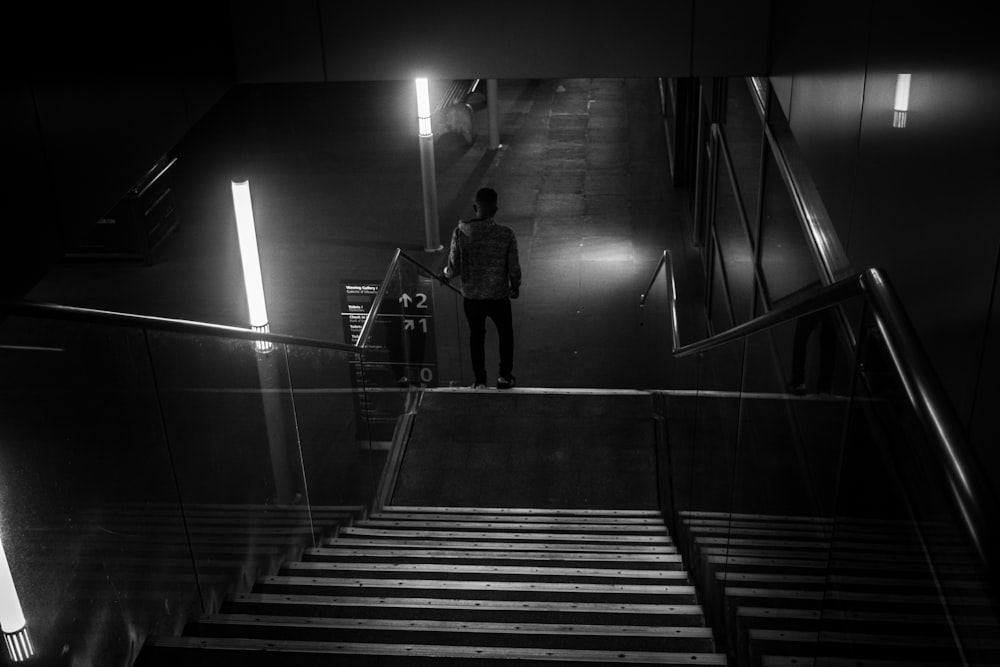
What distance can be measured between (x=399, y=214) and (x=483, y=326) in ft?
22.8

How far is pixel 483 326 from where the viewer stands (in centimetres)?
878

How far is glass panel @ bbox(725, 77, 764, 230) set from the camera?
346 inches

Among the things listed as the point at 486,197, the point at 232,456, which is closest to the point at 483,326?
the point at 486,197

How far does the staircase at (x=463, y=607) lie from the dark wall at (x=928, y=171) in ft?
4.63

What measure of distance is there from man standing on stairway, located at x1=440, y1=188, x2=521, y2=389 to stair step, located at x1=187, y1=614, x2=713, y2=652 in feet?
14.1

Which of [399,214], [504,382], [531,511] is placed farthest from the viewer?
[399,214]

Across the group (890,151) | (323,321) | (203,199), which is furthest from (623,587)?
(203,199)

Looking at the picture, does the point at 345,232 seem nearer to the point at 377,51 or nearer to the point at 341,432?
the point at 377,51

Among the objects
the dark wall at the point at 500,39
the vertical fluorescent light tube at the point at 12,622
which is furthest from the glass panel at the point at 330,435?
the vertical fluorescent light tube at the point at 12,622

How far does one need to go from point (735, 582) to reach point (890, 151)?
197cm

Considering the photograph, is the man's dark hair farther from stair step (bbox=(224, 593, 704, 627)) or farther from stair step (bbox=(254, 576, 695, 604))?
stair step (bbox=(224, 593, 704, 627))

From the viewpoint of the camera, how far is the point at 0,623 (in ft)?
10.6

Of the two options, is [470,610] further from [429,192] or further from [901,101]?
[429,192]

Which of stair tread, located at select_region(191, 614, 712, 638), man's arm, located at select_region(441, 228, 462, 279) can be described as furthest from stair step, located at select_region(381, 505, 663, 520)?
stair tread, located at select_region(191, 614, 712, 638)
